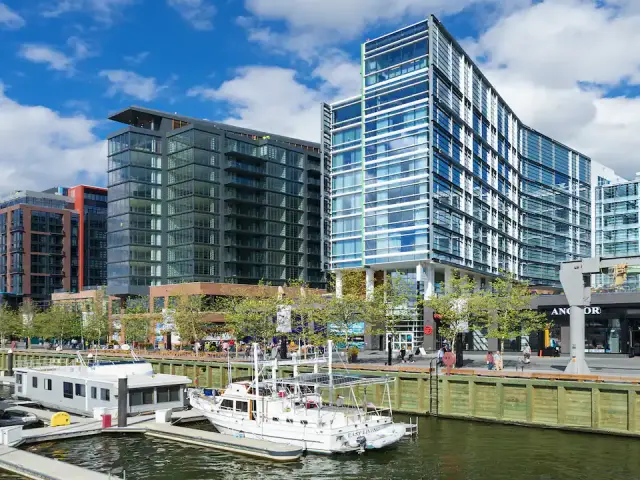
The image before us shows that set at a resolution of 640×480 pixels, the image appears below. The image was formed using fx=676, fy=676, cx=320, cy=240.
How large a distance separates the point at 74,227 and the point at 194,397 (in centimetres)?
15773

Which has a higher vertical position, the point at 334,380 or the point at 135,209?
the point at 135,209

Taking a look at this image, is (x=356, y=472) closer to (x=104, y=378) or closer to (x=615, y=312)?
(x=104, y=378)

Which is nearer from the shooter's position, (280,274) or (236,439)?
(236,439)

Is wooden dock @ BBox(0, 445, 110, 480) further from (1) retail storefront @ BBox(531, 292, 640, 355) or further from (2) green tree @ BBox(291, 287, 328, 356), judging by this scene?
(1) retail storefront @ BBox(531, 292, 640, 355)

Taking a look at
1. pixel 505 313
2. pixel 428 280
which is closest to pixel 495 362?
pixel 505 313

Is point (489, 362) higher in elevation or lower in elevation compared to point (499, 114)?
lower

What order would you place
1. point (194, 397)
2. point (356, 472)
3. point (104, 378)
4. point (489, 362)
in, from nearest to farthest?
point (356, 472), point (194, 397), point (104, 378), point (489, 362)

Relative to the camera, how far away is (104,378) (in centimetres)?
4397

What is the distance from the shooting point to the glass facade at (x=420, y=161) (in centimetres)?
8525

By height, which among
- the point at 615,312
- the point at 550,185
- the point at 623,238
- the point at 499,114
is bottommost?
the point at 615,312

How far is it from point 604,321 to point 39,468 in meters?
58.0

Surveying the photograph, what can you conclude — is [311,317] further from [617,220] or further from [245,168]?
[617,220]

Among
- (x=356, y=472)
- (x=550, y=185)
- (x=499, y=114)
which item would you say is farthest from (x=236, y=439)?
(x=550, y=185)

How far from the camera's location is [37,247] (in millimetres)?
176750
